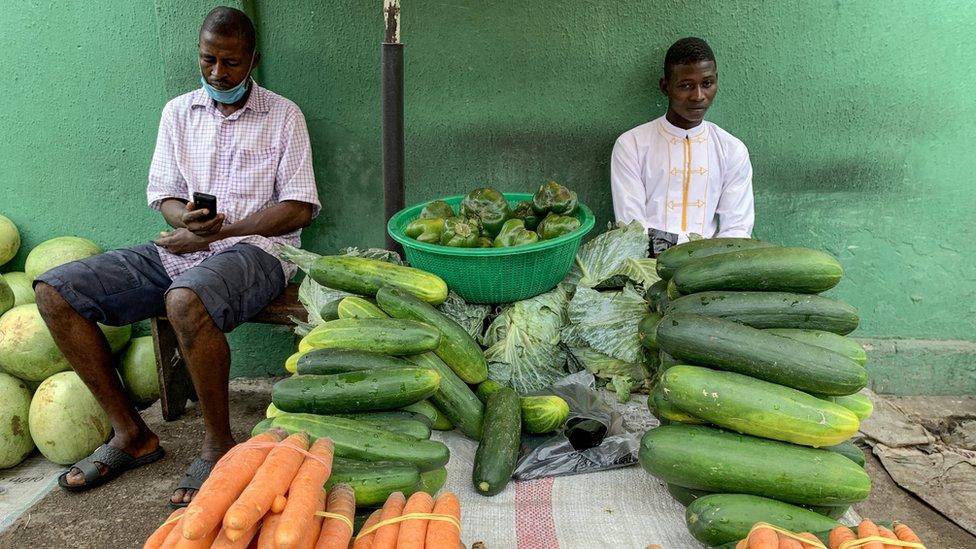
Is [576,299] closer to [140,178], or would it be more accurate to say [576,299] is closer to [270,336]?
[270,336]

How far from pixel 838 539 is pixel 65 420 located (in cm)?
376

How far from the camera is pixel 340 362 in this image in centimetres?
228

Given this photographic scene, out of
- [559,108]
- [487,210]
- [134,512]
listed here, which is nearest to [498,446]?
[487,210]

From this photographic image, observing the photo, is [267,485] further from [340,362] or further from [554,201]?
[554,201]

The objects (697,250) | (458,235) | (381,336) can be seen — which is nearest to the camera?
(381,336)

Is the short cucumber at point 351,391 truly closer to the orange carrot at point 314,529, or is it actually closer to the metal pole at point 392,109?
the orange carrot at point 314,529

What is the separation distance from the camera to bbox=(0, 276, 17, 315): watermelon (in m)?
3.89

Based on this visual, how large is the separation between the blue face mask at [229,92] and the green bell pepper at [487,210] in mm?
1618

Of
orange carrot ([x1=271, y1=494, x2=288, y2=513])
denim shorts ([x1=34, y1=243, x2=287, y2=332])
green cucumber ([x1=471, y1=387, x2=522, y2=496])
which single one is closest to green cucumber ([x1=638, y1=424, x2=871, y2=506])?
green cucumber ([x1=471, y1=387, x2=522, y2=496])

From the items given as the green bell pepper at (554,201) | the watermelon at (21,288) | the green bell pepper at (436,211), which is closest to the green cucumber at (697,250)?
the green bell pepper at (554,201)

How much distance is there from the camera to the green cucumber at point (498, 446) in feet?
7.23

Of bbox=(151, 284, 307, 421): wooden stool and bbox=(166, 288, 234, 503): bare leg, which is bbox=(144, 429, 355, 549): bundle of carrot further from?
bbox=(151, 284, 307, 421): wooden stool

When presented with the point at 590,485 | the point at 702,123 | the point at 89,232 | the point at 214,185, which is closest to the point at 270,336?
the point at 214,185

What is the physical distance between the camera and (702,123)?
155 inches
